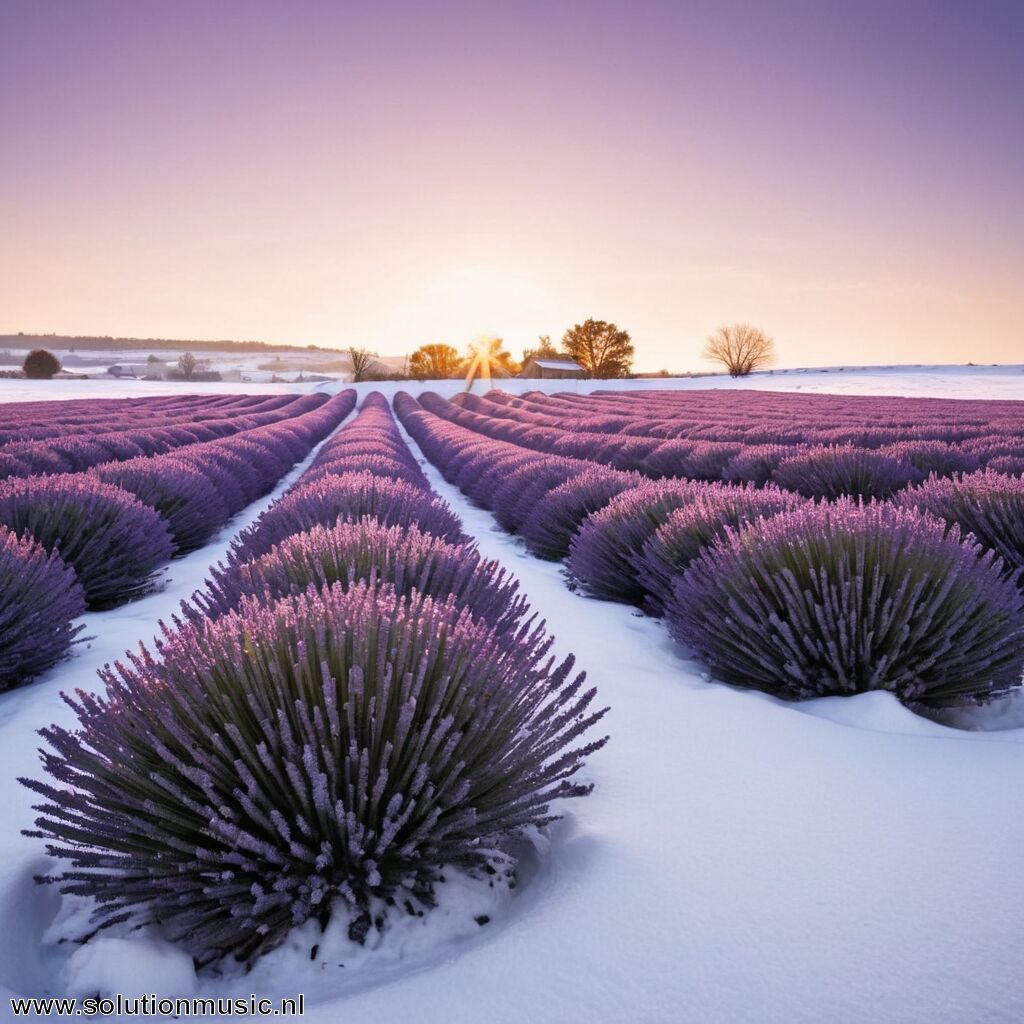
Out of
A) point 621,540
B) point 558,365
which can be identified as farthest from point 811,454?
point 558,365

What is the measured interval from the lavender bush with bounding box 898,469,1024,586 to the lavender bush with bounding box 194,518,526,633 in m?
2.37

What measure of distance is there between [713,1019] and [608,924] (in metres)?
0.28

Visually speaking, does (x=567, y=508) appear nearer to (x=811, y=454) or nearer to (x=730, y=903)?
(x=811, y=454)

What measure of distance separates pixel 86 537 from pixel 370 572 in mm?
2996

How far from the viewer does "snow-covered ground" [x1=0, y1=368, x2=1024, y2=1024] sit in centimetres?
116

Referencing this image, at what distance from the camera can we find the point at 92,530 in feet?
14.7

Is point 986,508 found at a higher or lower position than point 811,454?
lower

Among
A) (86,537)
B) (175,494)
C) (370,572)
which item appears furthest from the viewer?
(175,494)

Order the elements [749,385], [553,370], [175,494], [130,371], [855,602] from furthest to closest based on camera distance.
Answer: [130,371]
[553,370]
[749,385]
[175,494]
[855,602]

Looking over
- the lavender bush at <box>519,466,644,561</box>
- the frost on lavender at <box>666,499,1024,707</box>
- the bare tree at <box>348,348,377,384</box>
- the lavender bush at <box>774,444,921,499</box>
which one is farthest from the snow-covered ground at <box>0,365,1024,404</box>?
the frost on lavender at <box>666,499,1024,707</box>

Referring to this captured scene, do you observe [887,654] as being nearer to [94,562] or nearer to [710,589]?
[710,589]

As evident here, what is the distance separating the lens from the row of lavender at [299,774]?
139 centimetres

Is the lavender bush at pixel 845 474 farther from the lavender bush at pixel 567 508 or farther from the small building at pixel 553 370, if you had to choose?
the small building at pixel 553 370

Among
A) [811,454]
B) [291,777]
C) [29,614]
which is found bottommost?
[29,614]
